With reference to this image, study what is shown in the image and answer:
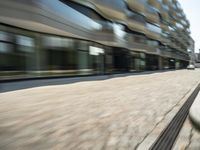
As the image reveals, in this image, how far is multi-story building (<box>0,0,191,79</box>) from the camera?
54.6 ft

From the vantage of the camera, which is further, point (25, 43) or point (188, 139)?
point (25, 43)

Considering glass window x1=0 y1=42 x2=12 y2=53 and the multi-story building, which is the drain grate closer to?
the multi-story building

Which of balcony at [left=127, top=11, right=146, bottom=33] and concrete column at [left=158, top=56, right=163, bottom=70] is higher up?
balcony at [left=127, top=11, right=146, bottom=33]

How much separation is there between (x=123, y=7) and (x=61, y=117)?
26.3m

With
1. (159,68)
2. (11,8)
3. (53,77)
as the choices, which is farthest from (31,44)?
(159,68)

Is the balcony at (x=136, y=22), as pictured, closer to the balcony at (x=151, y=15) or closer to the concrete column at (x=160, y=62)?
the balcony at (x=151, y=15)

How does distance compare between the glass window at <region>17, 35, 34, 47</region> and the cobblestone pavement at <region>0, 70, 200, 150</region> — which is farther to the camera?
the glass window at <region>17, 35, 34, 47</region>

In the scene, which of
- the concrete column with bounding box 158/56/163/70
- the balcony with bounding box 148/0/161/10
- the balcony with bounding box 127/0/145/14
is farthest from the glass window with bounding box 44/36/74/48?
the concrete column with bounding box 158/56/163/70

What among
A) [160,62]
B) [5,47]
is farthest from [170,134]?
[160,62]

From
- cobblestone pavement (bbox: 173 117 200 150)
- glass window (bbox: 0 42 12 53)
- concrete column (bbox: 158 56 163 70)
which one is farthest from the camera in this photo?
concrete column (bbox: 158 56 163 70)

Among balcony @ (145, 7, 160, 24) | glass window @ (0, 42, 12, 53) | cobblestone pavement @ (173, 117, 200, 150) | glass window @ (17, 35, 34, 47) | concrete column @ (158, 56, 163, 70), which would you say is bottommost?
cobblestone pavement @ (173, 117, 200, 150)

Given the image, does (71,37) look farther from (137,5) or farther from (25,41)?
(137,5)

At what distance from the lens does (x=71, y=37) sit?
76.8 ft

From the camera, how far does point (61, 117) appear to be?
7383 millimetres
